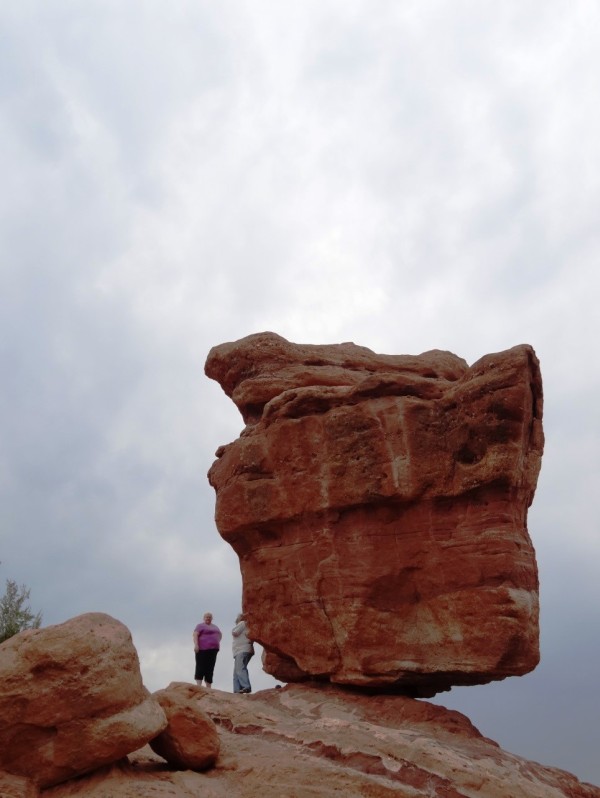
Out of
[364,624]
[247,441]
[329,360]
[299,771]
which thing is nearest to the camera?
[299,771]

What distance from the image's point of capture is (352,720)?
491 inches

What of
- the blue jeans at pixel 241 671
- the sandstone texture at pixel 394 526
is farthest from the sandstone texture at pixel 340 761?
the blue jeans at pixel 241 671

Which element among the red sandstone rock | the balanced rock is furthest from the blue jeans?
the red sandstone rock

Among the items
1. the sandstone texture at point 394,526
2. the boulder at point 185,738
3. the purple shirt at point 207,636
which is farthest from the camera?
the purple shirt at point 207,636

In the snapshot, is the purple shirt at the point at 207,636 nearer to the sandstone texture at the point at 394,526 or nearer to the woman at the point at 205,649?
the woman at the point at 205,649

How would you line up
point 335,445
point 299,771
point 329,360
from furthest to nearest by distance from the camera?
point 329,360
point 335,445
point 299,771

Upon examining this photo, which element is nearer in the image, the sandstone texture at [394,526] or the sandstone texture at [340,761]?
the sandstone texture at [340,761]

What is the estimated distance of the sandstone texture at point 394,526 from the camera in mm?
13188

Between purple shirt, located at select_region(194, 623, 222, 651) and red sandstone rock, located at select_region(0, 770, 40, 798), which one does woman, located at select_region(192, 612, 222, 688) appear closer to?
purple shirt, located at select_region(194, 623, 222, 651)

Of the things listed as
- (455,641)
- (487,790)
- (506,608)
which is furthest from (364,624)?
(487,790)

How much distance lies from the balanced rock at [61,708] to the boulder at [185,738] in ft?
2.35

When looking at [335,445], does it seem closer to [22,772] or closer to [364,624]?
[364,624]

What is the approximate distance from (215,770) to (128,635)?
86.5 inches

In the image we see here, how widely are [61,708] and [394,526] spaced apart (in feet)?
21.9
